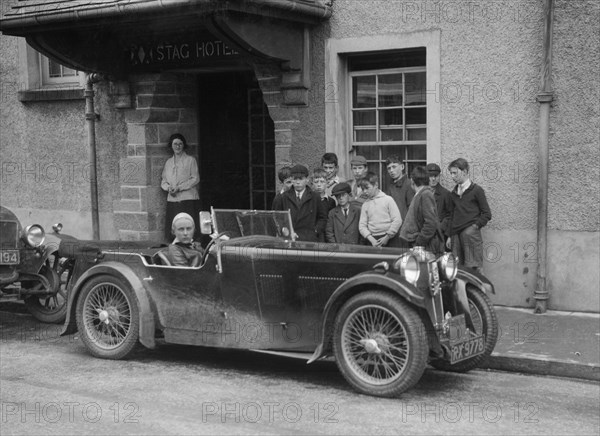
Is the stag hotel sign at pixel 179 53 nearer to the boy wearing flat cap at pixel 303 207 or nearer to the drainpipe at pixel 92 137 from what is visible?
the drainpipe at pixel 92 137

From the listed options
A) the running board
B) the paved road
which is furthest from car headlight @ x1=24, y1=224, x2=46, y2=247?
the running board

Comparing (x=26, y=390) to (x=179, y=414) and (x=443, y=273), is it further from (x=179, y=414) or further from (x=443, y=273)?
(x=443, y=273)

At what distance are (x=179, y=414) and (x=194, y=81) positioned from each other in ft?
25.8

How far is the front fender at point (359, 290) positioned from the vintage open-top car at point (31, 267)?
393cm

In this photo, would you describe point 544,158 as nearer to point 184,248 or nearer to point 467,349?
point 467,349

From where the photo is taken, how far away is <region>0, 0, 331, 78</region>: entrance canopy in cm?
1057

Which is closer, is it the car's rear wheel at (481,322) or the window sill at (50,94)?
the car's rear wheel at (481,322)

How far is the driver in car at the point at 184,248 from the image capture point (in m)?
8.18

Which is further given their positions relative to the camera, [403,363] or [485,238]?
[485,238]

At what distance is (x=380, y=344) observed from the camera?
689 centimetres

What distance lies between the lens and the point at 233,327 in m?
7.66

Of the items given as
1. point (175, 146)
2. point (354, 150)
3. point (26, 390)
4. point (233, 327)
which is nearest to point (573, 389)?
point (233, 327)

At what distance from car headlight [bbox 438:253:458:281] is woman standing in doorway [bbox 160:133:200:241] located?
242 inches

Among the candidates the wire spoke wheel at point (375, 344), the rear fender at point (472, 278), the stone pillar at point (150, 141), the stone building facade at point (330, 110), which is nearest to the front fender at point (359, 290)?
the wire spoke wheel at point (375, 344)
